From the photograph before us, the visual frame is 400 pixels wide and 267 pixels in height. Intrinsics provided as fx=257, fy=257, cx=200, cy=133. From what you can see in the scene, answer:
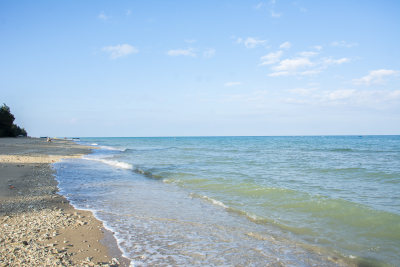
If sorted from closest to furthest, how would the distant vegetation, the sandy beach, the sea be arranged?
the sandy beach → the sea → the distant vegetation

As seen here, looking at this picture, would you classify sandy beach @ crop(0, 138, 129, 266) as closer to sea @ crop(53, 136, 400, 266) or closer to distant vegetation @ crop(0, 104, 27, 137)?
sea @ crop(53, 136, 400, 266)

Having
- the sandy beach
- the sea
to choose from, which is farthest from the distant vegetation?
the sandy beach

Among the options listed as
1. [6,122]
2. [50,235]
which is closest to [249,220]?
[50,235]

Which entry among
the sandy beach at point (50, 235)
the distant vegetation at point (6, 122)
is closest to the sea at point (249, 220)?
the sandy beach at point (50, 235)

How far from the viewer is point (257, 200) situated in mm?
9375

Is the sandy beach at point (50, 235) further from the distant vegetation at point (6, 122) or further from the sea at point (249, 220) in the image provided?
the distant vegetation at point (6, 122)

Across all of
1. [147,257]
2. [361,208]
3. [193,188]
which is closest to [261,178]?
[193,188]

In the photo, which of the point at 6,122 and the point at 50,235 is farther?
the point at 6,122

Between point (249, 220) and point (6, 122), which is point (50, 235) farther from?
point (6, 122)

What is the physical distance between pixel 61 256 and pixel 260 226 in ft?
15.2

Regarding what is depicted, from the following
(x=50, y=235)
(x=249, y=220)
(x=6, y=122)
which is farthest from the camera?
(x=6, y=122)

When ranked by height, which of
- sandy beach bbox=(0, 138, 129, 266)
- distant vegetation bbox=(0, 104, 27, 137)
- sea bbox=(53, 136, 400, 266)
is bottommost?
sea bbox=(53, 136, 400, 266)

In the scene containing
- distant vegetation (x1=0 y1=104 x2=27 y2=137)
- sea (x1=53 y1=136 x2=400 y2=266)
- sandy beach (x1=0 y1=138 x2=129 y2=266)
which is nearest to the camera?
sandy beach (x1=0 y1=138 x2=129 y2=266)

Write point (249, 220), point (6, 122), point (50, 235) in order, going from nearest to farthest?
point (50, 235) < point (249, 220) < point (6, 122)
